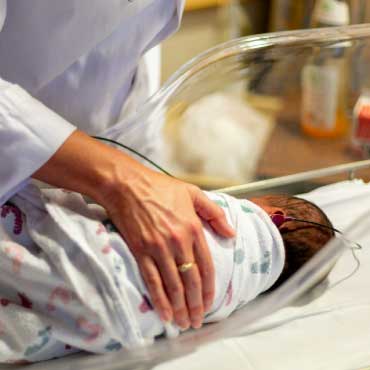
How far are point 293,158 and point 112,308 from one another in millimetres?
1095

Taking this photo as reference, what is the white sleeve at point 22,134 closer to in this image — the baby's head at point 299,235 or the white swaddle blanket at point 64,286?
the white swaddle blanket at point 64,286

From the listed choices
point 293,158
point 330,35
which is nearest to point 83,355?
point 330,35

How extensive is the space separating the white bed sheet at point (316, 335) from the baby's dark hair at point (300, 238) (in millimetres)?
33

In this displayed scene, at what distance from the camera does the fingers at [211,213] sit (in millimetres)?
756

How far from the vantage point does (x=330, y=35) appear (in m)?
1.08

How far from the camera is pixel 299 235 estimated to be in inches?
34.2

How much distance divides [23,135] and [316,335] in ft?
1.42

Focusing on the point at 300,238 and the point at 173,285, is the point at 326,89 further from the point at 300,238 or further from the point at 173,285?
the point at 173,285

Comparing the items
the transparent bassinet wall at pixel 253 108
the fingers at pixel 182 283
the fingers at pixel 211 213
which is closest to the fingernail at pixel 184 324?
the fingers at pixel 182 283

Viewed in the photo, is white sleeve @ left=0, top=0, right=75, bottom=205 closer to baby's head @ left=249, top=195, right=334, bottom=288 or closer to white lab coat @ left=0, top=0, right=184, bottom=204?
white lab coat @ left=0, top=0, right=184, bottom=204

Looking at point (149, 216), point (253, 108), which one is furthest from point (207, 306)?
point (253, 108)

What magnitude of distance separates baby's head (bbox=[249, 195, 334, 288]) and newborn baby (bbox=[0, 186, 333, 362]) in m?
0.12

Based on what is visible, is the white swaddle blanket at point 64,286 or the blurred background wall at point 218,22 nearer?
the white swaddle blanket at point 64,286

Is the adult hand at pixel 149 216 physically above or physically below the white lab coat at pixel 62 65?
below
